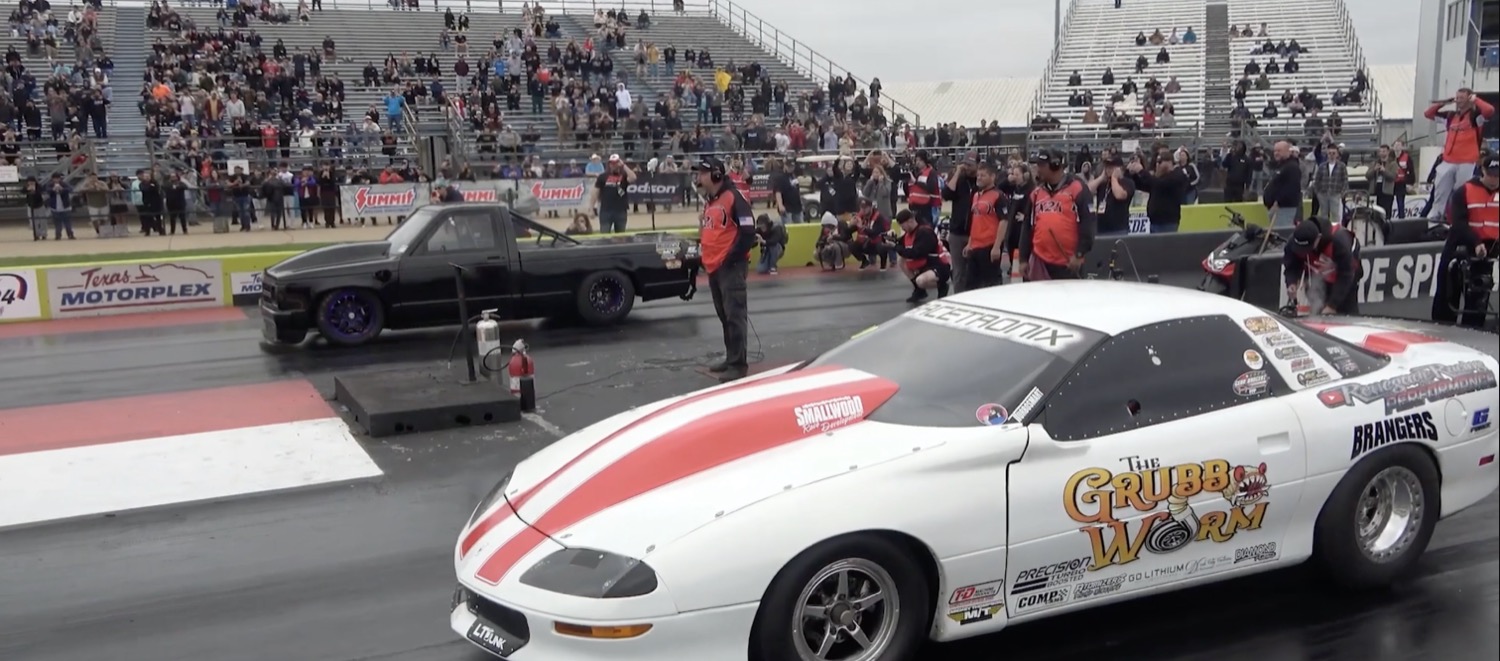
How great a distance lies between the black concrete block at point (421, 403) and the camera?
8844 millimetres

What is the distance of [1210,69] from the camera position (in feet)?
117

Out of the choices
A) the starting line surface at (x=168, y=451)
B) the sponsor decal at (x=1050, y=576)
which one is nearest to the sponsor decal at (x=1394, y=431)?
the sponsor decal at (x=1050, y=576)

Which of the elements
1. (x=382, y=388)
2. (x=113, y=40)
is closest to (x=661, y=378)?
(x=382, y=388)

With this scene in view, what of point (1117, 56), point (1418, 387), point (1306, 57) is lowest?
point (1418, 387)

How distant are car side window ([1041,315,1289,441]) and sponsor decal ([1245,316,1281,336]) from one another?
0.06 m

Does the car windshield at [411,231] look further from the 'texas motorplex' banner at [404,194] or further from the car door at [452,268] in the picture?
the 'texas motorplex' banner at [404,194]

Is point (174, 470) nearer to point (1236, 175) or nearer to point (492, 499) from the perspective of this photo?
point (492, 499)

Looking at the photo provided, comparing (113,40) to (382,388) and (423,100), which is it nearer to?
(423,100)

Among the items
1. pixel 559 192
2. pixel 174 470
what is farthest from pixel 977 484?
pixel 559 192

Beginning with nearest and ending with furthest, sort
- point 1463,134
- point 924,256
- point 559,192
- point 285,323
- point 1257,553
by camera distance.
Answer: point 1257,553 → point 285,323 → point 1463,134 → point 924,256 → point 559,192

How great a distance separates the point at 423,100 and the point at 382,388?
24.5 metres

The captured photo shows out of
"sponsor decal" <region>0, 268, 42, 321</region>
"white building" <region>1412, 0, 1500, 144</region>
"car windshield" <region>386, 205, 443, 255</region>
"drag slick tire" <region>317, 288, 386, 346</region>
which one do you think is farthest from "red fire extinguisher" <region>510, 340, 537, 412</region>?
"white building" <region>1412, 0, 1500, 144</region>

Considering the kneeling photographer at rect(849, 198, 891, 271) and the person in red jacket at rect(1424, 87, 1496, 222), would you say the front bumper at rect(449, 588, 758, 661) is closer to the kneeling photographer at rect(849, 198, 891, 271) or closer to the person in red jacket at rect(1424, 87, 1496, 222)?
the person in red jacket at rect(1424, 87, 1496, 222)

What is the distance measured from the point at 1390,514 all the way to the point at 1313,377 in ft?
2.31
